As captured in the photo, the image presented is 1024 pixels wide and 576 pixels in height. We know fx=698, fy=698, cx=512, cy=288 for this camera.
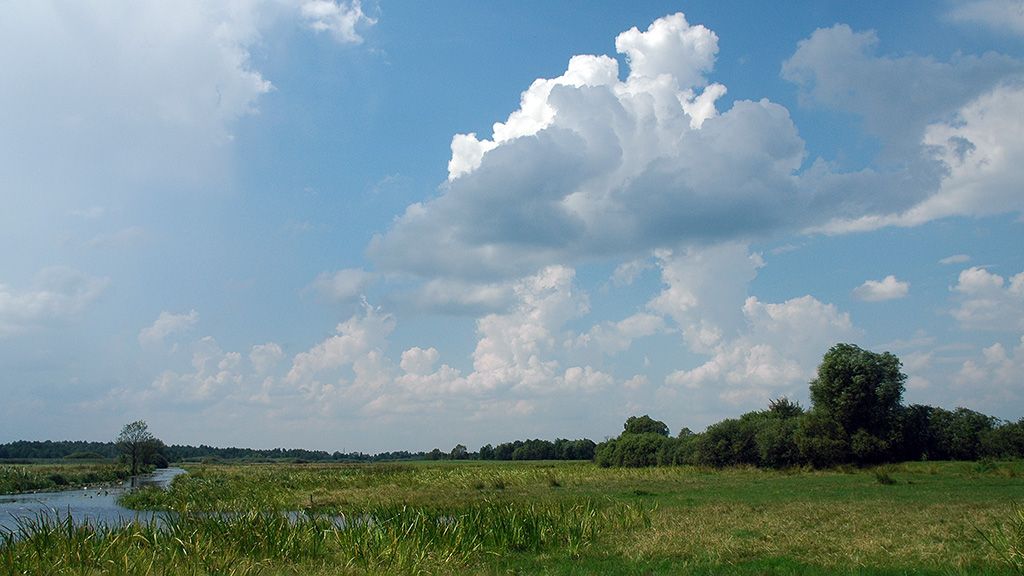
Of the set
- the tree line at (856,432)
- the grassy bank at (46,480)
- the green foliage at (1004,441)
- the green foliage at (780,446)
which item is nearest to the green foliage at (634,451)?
the tree line at (856,432)

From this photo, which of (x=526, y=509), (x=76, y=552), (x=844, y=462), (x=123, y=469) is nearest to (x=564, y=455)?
(x=123, y=469)

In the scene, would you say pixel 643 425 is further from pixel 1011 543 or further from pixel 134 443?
pixel 1011 543

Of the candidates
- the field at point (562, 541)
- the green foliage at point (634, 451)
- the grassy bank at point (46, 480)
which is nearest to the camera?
the field at point (562, 541)

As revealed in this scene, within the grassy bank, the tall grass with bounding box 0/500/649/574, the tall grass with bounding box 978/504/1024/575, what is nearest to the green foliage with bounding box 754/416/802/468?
the tall grass with bounding box 0/500/649/574

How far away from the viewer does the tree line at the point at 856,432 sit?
60.8 metres

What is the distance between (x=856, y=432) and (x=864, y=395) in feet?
11.0

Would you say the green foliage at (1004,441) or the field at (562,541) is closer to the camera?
the field at (562,541)

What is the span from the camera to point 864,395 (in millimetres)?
61969

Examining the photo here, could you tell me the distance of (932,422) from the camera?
69.0 m

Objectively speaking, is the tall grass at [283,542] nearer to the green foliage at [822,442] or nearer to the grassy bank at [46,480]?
the green foliage at [822,442]

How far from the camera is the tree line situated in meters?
60.8

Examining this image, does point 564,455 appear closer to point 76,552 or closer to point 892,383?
point 892,383

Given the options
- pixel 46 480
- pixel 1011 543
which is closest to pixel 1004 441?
pixel 1011 543

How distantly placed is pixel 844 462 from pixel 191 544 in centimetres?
5964
